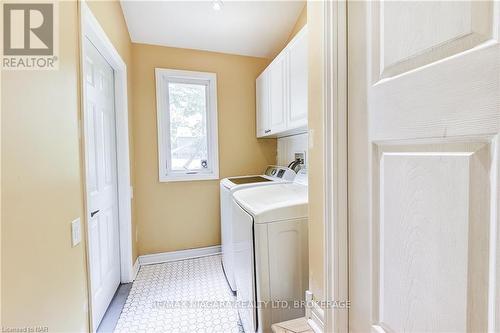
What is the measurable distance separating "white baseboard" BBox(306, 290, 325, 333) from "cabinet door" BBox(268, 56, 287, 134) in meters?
1.46

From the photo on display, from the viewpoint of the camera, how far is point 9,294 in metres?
0.70

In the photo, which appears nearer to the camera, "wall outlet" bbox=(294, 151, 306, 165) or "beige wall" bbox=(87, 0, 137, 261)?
"beige wall" bbox=(87, 0, 137, 261)

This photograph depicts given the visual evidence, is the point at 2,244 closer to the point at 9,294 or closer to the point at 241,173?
the point at 9,294

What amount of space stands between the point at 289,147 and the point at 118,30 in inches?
77.8

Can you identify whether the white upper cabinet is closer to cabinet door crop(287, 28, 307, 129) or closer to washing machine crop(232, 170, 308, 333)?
cabinet door crop(287, 28, 307, 129)

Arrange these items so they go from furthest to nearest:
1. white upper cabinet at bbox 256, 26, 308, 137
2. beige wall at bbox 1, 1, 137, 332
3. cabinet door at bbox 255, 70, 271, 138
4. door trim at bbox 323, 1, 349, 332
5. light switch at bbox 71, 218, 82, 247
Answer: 1. cabinet door at bbox 255, 70, 271, 138
2. white upper cabinet at bbox 256, 26, 308, 137
3. light switch at bbox 71, 218, 82, 247
4. door trim at bbox 323, 1, 349, 332
5. beige wall at bbox 1, 1, 137, 332

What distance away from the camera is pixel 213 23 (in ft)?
7.97

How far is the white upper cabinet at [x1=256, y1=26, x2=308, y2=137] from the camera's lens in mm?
1809

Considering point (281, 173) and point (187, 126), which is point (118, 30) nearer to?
point (187, 126)

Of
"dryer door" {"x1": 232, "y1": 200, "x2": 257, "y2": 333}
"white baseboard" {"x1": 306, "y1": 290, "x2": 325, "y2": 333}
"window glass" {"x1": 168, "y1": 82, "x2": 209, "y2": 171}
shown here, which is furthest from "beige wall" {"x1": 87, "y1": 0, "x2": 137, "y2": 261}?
"white baseboard" {"x1": 306, "y1": 290, "x2": 325, "y2": 333}

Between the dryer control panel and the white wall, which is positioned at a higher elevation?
the white wall

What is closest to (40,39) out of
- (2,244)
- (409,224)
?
(2,244)

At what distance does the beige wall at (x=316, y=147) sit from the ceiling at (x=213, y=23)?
161 cm

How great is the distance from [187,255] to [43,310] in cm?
200
